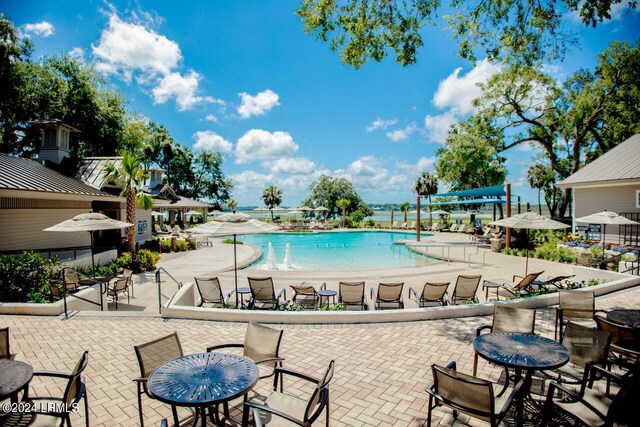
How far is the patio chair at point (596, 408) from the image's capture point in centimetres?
281

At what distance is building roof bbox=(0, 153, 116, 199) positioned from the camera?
432 inches

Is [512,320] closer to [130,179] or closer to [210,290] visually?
[210,290]

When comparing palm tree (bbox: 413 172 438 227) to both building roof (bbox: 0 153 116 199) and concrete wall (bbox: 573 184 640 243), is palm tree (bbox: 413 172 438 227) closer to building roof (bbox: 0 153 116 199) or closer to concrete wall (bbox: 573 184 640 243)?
concrete wall (bbox: 573 184 640 243)

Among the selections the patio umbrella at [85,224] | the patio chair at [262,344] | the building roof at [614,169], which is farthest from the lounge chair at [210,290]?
the building roof at [614,169]

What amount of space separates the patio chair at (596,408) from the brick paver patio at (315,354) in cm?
114

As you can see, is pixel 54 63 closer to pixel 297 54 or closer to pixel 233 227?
pixel 297 54

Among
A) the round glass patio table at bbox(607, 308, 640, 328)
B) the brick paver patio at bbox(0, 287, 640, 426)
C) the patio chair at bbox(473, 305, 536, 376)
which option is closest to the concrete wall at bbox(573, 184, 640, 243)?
the brick paver patio at bbox(0, 287, 640, 426)

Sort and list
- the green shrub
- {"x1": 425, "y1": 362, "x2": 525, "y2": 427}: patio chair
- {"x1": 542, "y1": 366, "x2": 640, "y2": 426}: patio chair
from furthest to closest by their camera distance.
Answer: the green shrub < {"x1": 425, "y1": 362, "x2": 525, "y2": 427}: patio chair < {"x1": 542, "y1": 366, "x2": 640, "y2": 426}: patio chair

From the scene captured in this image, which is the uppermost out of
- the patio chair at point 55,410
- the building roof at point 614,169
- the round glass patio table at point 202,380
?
the building roof at point 614,169

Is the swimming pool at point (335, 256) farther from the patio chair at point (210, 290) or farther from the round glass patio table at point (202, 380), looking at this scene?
the round glass patio table at point (202, 380)

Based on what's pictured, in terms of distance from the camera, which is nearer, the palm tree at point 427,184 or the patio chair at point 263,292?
the patio chair at point 263,292

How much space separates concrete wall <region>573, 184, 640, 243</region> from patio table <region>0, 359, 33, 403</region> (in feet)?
75.5

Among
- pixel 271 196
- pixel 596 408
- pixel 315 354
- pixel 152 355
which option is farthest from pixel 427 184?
pixel 152 355

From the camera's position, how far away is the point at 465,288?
328 inches
